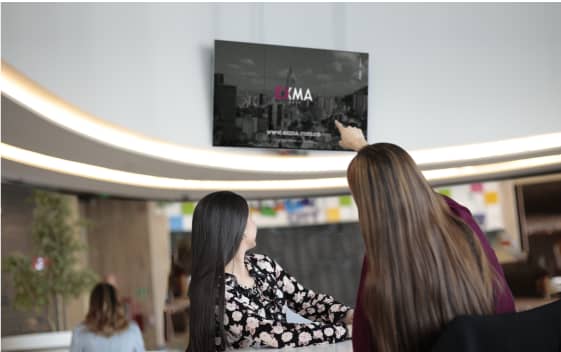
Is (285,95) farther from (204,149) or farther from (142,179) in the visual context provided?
(142,179)

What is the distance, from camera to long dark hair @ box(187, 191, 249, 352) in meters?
1.92

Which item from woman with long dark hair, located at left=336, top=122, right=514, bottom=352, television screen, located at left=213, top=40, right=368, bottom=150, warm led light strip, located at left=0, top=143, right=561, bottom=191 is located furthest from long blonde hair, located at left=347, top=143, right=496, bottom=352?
warm led light strip, located at left=0, top=143, right=561, bottom=191

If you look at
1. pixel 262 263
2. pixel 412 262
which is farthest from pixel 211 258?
pixel 412 262

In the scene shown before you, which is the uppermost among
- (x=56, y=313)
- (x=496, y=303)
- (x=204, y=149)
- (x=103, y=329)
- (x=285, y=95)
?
(x=285, y=95)

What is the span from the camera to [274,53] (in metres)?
4.11

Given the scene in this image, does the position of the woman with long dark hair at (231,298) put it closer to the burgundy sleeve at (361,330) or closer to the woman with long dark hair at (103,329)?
the burgundy sleeve at (361,330)

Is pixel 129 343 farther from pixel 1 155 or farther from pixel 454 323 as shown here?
pixel 454 323

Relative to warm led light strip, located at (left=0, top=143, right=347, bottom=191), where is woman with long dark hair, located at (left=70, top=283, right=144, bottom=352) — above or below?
below

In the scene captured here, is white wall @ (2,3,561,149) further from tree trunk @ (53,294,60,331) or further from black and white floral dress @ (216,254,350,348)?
tree trunk @ (53,294,60,331)

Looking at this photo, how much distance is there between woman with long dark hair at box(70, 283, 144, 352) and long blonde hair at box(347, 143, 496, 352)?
9.92 feet

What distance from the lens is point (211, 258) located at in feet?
6.48

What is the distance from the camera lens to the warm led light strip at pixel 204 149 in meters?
2.96

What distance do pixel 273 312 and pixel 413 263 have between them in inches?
36.0

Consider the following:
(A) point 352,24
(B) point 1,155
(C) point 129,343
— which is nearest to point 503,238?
(A) point 352,24
